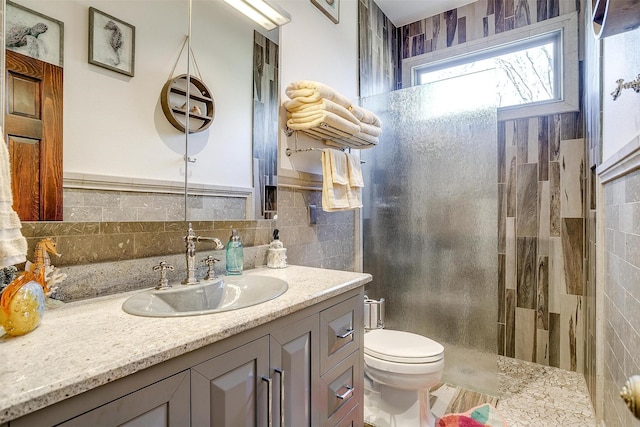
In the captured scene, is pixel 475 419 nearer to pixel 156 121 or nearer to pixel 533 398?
pixel 533 398

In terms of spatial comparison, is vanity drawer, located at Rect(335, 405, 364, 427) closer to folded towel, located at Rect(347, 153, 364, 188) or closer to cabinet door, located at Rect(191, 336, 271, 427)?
cabinet door, located at Rect(191, 336, 271, 427)

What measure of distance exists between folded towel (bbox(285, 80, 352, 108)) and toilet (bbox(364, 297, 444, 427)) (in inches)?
51.0

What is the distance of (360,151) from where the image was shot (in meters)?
2.36

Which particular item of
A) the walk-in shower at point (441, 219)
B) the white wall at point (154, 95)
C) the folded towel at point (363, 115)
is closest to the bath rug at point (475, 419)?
the walk-in shower at point (441, 219)

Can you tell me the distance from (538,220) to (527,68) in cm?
117

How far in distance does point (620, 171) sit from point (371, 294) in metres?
1.62

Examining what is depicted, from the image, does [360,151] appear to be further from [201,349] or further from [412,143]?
[201,349]

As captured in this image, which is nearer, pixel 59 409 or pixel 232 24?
pixel 59 409

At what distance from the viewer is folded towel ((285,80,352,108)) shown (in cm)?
161

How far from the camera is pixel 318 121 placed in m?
1.58

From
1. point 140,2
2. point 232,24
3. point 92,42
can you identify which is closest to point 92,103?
point 92,42

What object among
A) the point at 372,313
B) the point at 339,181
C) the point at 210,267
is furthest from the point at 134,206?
the point at 372,313

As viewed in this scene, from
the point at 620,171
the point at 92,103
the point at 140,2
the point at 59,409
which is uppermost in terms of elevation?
the point at 140,2

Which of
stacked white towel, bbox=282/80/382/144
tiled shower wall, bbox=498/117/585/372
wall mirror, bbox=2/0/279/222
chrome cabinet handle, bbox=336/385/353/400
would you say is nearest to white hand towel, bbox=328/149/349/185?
stacked white towel, bbox=282/80/382/144
